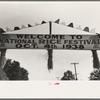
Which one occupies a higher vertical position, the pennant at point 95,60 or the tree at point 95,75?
the pennant at point 95,60

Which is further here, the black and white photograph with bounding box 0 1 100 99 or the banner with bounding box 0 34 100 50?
the banner with bounding box 0 34 100 50

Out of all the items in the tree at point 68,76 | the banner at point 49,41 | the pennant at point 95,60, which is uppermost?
the banner at point 49,41

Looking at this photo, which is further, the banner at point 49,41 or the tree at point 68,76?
the banner at point 49,41

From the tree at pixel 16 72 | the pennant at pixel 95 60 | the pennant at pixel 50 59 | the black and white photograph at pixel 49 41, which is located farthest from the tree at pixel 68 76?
the tree at pixel 16 72

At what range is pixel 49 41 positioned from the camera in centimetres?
289

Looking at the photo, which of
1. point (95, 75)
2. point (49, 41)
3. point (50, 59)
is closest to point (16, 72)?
point (50, 59)

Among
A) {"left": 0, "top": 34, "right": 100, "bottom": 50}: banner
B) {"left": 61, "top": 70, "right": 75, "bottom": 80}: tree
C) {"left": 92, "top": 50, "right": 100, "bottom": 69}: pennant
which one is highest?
{"left": 0, "top": 34, "right": 100, "bottom": 50}: banner

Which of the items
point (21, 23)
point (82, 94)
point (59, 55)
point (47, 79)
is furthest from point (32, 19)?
point (82, 94)

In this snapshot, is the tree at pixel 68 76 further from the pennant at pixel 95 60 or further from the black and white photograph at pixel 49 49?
the pennant at pixel 95 60

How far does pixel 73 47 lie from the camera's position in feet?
9.42

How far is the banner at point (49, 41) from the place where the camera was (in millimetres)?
2869

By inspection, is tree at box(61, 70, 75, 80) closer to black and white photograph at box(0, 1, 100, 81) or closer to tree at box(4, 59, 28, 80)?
black and white photograph at box(0, 1, 100, 81)

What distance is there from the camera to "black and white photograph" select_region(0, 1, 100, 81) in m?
2.77

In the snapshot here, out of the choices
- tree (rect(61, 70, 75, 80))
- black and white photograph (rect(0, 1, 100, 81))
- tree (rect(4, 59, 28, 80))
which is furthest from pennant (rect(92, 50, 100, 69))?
tree (rect(4, 59, 28, 80))
